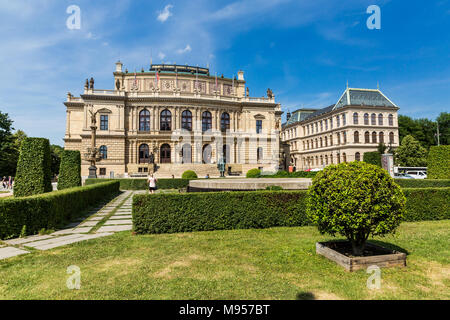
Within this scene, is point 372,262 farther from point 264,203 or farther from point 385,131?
point 385,131

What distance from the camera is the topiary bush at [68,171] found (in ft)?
56.3

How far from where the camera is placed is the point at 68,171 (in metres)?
17.4

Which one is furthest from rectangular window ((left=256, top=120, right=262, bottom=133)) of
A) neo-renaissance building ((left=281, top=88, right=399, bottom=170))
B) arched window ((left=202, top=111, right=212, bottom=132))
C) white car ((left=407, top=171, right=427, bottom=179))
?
white car ((left=407, top=171, right=427, bottom=179))

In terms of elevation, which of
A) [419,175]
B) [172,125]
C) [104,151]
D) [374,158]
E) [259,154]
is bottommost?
A: [419,175]

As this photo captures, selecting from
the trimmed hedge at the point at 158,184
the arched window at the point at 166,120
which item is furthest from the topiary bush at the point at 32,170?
the arched window at the point at 166,120

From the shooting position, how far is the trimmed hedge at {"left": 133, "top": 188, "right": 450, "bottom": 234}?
809 cm

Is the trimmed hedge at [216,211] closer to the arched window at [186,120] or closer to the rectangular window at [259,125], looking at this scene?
the arched window at [186,120]

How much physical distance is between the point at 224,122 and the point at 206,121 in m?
4.00

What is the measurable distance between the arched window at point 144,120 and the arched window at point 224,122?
47.9 feet

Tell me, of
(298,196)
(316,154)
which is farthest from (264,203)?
(316,154)

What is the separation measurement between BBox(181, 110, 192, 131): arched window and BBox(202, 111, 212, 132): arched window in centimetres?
260

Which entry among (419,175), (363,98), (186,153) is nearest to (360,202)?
(419,175)

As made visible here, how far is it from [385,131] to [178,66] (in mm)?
47898

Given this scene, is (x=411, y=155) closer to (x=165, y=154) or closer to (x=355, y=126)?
(x=355, y=126)
